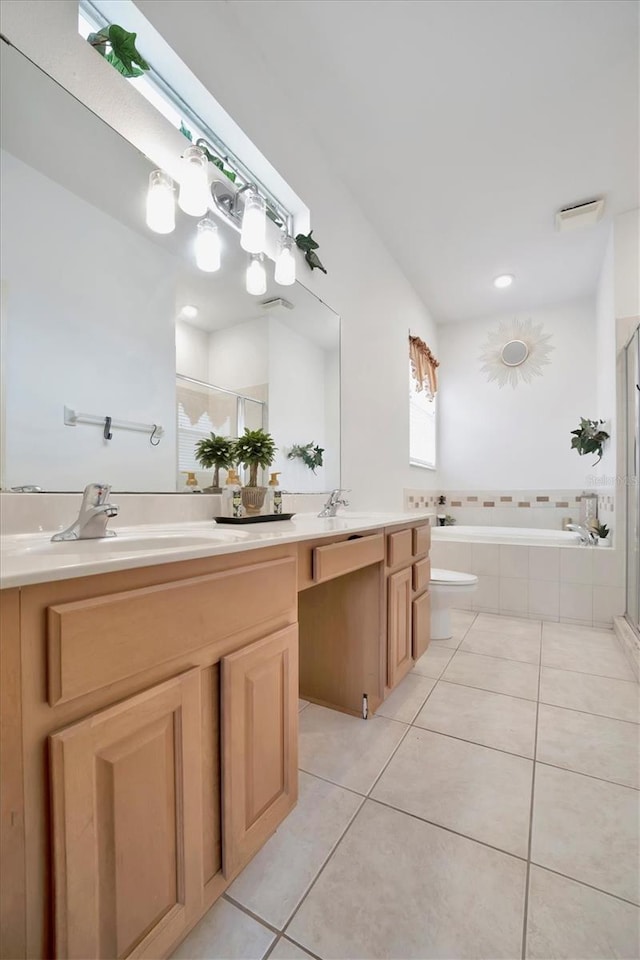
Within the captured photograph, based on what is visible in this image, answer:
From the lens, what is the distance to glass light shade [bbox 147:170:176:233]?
1273mm

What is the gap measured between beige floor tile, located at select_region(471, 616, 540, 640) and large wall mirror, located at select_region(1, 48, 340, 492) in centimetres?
212

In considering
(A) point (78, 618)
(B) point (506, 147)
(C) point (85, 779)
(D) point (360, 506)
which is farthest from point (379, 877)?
(B) point (506, 147)

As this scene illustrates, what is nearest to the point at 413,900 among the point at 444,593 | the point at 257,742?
the point at 257,742

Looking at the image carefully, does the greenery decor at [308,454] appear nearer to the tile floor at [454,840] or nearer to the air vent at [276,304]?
the air vent at [276,304]

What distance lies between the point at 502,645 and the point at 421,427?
210 cm

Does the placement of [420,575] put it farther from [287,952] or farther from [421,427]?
[421,427]

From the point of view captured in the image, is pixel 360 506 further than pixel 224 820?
Yes

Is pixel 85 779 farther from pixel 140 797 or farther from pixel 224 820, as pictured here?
pixel 224 820

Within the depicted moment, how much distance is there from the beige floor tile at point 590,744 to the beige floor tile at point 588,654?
0.51 metres

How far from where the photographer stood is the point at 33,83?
3.26 ft

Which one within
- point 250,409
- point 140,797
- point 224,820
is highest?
point 250,409

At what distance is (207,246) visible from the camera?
4.88ft

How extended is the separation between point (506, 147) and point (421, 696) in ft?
9.43

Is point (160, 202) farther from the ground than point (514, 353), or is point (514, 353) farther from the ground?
point (514, 353)
